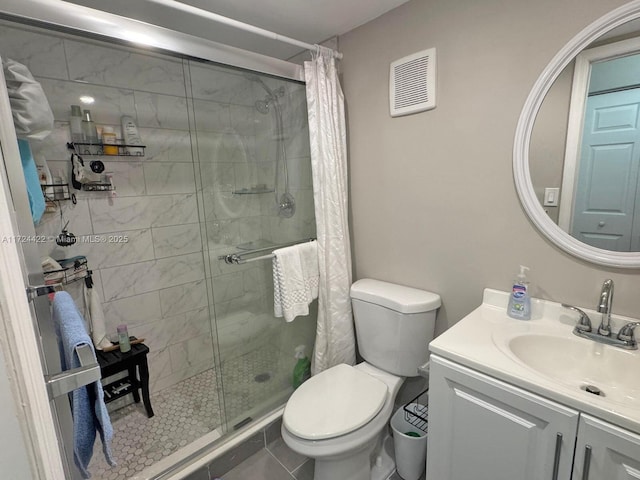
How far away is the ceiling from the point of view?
1473 millimetres

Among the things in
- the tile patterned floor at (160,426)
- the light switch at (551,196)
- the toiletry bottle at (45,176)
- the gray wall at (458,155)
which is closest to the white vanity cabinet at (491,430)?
the gray wall at (458,155)

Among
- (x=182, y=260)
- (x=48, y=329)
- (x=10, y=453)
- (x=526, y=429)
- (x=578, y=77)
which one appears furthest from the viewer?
(x=182, y=260)

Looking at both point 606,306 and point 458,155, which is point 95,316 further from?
point 606,306

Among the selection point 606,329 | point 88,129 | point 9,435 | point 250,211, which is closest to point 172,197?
point 88,129

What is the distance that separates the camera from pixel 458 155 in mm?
1446

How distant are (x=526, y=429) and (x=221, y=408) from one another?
1467 mm

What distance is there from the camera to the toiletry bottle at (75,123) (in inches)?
67.6

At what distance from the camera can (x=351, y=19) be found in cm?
164

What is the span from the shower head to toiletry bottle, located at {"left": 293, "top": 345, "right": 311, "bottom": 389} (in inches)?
55.2

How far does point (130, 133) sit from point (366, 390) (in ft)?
6.35

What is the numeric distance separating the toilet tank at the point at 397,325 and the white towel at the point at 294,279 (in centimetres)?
29

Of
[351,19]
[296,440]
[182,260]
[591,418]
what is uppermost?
[351,19]

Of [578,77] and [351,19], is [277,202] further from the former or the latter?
[578,77]

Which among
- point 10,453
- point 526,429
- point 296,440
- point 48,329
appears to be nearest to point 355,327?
point 296,440
